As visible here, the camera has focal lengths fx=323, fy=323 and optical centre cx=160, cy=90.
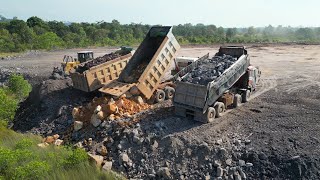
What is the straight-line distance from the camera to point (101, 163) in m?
9.48

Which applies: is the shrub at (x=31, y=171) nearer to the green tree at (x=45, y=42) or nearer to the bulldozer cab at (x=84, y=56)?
the bulldozer cab at (x=84, y=56)

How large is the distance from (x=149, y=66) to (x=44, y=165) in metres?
6.01

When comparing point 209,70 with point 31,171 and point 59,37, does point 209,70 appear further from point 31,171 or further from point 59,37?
point 59,37

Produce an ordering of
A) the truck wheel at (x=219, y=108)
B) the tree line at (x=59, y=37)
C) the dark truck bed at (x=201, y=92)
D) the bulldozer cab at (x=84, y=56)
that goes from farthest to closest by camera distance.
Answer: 1. the tree line at (x=59, y=37)
2. the bulldozer cab at (x=84, y=56)
3. the truck wheel at (x=219, y=108)
4. the dark truck bed at (x=201, y=92)

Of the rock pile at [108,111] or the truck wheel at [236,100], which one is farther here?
the truck wheel at [236,100]

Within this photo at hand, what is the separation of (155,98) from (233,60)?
3.43 meters

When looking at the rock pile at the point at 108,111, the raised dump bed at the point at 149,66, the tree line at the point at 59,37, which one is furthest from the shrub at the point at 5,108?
the tree line at the point at 59,37

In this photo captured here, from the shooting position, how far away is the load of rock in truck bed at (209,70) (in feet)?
36.6

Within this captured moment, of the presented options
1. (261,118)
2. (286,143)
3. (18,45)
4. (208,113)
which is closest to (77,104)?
(208,113)

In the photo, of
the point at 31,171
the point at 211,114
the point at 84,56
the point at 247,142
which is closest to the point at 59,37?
the point at 84,56

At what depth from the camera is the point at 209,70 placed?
460 inches

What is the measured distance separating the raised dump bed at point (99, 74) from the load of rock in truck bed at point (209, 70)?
398 cm

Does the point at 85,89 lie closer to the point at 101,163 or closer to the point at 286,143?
the point at 101,163

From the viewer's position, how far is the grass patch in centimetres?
810
